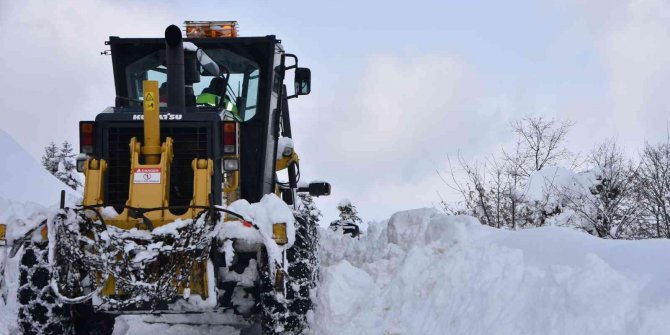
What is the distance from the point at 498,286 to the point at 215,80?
3.75 meters

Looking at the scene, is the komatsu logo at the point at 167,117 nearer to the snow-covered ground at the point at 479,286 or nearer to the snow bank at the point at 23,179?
the snow-covered ground at the point at 479,286

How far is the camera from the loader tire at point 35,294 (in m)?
6.14

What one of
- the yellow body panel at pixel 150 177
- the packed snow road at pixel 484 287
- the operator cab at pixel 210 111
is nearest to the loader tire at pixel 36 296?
the packed snow road at pixel 484 287

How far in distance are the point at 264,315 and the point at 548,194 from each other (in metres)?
9.85

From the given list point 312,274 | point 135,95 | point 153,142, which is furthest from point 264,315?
point 135,95

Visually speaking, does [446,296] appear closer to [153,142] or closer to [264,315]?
[264,315]

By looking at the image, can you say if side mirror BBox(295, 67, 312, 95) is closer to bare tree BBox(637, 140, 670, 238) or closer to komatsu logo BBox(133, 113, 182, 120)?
komatsu logo BBox(133, 113, 182, 120)

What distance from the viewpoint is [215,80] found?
805 cm

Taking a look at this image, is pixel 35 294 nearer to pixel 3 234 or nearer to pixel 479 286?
pixel 3 234

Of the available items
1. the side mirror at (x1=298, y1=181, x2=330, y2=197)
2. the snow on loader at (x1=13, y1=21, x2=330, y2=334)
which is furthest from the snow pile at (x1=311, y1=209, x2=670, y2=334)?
the side mirror at (x1=298, y1=181, x2=330, y2=197)

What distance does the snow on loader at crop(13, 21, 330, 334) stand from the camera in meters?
6.00

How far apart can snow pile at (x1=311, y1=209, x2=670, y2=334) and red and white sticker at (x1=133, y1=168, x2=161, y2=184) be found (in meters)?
2.14

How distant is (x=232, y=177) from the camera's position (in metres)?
7.31

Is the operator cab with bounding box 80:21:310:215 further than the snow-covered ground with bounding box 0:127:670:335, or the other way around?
the operator cab with bounding box 80:21:310:215
